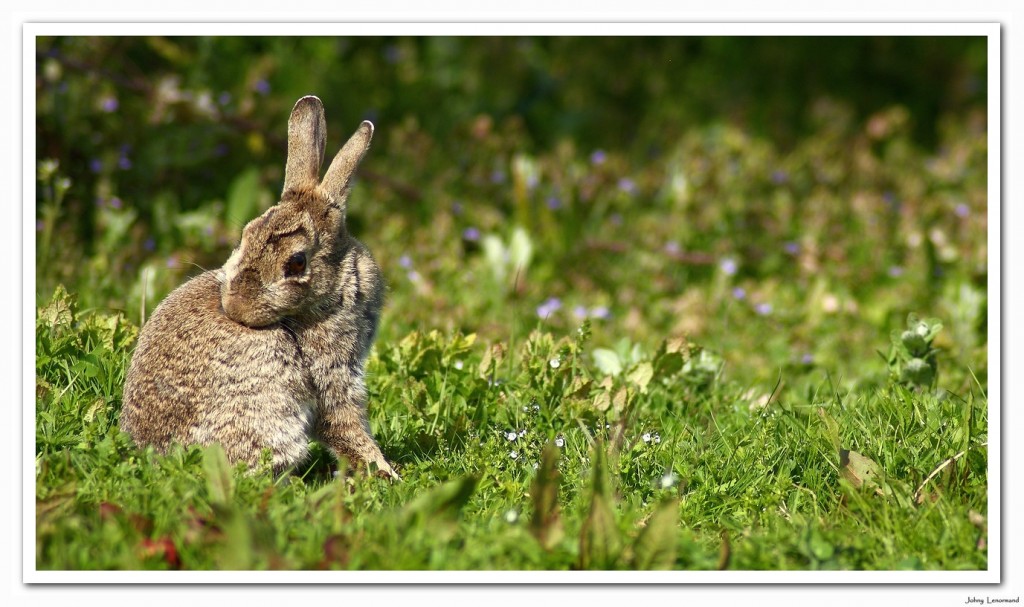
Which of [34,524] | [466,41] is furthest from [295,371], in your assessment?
[466,41]

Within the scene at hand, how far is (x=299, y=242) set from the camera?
156 inches

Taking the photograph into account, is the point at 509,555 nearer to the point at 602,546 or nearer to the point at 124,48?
the point at 602,546

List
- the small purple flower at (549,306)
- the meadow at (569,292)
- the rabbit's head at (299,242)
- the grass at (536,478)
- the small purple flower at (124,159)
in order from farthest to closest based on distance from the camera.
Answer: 1. the small purple flower at (124,159)
2. the small purple flower at (549,306)
3. the rabbit's head at (299,242)
4. the meadow at (569,292)
5. the grass at (536,478)

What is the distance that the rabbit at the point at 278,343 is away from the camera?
151 inches

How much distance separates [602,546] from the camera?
3.33m

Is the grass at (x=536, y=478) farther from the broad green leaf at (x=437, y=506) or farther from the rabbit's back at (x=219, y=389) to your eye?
the rabbit's back at (x=219, y=389)

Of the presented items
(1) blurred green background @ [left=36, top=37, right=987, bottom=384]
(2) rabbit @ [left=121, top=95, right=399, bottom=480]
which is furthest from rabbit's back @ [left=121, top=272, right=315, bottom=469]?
(1) blurred green background @ [left=36, top=37, right=987, bottom=384]

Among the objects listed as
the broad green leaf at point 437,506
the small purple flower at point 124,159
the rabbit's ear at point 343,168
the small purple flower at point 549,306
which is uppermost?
the small purple flower at point 124,159

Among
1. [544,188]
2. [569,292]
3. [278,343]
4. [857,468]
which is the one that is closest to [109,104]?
[544,188]

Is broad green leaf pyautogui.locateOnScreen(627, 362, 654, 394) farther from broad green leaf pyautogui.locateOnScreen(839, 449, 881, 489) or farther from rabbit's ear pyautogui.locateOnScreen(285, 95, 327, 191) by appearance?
rabbit's ear pyautogui.locateOnScreen(285, 95, 327, 191)

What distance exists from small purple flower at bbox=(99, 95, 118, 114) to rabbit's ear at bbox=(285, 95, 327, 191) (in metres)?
3.06

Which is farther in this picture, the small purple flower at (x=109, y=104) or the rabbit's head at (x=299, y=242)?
the small purple flower at (x=109, y=104)

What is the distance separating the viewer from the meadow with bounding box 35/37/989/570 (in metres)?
3.51

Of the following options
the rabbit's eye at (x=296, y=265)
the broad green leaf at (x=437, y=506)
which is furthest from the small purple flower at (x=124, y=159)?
the broad green leaf at (x=437, y=506)
